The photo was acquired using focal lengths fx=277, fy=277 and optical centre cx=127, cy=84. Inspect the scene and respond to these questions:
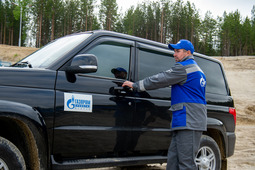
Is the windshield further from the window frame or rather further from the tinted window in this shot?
the tinted window

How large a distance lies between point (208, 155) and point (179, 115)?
145cm

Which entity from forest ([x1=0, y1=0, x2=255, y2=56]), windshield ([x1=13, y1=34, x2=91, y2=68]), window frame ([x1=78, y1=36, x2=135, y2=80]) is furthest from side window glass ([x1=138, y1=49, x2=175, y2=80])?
forest ([x1=0, y1=0, x2=255, y2=56])

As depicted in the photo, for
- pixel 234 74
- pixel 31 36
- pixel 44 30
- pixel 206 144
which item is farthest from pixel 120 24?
pixel 206 144

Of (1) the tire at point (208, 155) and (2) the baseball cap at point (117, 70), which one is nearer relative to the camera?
(2) the baseball cap at point (117, 70)

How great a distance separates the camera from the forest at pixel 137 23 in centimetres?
5744

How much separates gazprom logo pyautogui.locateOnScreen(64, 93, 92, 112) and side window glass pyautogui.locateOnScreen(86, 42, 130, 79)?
1.26 feet

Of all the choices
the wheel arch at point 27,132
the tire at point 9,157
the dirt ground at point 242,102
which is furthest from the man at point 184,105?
the dirt ground at point 242,102

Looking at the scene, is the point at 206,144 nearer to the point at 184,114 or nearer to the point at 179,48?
the point at 184,114

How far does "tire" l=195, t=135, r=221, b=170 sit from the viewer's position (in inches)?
169

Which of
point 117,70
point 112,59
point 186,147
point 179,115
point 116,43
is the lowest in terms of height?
point 186,147

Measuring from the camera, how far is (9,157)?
2605 millimetres

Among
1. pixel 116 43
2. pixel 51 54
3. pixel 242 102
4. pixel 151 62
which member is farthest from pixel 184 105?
Answer: pixel 242 102

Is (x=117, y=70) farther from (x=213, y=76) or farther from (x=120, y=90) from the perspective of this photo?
(x=213, y=76)

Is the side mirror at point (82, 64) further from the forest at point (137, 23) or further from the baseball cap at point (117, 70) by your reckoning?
the forest at point (137, 23)
